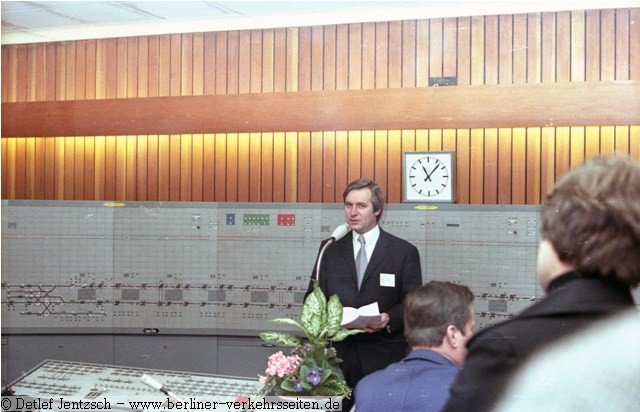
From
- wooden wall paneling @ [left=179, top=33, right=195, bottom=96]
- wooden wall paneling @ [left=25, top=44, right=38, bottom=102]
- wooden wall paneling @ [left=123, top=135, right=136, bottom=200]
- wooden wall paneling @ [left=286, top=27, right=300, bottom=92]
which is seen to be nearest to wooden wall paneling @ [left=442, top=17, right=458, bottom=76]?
wooden wall paneling @ [left=286, top=27, right=300, bottom=92]

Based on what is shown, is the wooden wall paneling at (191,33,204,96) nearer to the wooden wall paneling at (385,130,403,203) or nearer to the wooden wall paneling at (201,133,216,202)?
the wooden wall paneling at (201,133,216,202)

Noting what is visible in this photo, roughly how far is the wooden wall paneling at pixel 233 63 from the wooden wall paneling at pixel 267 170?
207mm

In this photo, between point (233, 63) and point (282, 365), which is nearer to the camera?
point (282, 365)

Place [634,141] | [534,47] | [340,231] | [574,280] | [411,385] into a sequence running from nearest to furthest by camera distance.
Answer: [574,280]
[411,385]
[634,141]
[534,47]
[340,231]

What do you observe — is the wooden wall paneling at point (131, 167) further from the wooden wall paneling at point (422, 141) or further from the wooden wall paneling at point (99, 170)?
the wooden wall paneling at point (422, 141)

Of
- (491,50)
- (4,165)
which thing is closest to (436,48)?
(491,50)

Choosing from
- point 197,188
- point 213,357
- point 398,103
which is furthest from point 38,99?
point 398,103

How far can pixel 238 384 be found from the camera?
235cm

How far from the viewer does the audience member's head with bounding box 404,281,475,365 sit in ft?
5.76

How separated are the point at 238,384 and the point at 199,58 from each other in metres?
1.06

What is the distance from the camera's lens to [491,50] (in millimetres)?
2107

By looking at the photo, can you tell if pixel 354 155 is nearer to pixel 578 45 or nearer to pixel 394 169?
pixel 394 169

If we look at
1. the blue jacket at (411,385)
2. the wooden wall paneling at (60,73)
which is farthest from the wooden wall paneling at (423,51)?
the wooden wall paneling at (60,73)

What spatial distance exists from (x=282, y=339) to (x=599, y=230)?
112cm
